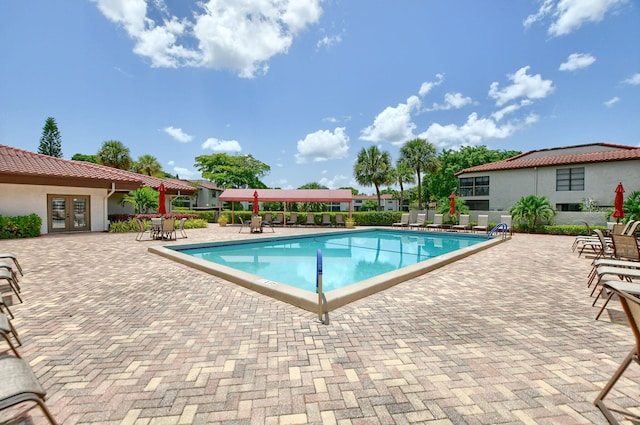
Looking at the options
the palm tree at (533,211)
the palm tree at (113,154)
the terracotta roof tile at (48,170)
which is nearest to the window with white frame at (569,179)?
the palm tree at (533,211)

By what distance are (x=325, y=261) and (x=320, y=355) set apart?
731 centimetres

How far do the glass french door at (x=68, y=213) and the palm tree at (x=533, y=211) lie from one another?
90.2 feet

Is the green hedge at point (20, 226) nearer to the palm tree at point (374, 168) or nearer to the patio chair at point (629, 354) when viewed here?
the patio chair at point (629, 354)

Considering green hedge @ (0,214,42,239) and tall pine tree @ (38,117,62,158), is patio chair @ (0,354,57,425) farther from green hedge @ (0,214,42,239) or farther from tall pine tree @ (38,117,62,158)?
tall pine tree @ (38,117,62,158)

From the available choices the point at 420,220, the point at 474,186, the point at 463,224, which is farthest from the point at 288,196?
the point at 474,186

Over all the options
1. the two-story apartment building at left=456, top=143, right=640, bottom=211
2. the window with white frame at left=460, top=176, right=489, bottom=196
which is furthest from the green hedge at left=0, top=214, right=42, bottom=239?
the window with white frame at left=460, top=176, right=489, bottom=196

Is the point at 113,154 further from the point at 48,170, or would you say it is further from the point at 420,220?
the point at 420,220

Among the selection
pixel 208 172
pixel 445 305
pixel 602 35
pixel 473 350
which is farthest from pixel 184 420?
pixel 208 172

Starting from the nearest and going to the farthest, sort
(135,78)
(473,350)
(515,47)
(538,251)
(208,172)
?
(473,350) < (538,251) < (515,47) < (135,78) < (208,172)

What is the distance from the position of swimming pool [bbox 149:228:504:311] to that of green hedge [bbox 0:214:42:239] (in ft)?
30.1

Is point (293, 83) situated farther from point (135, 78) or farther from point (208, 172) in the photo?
point (208, 172)

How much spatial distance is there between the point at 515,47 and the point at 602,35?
3958mm

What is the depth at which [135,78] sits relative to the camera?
19.9 m

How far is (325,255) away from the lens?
11602 mm
